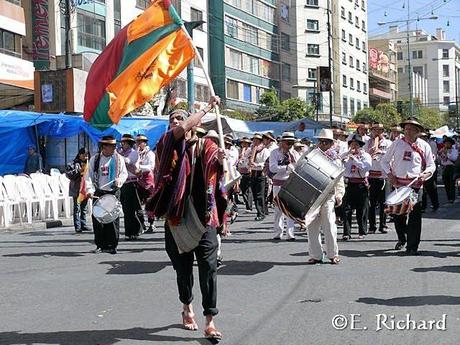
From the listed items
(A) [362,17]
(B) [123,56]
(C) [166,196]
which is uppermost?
(A) [362,17]

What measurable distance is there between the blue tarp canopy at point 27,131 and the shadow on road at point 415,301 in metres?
14.3

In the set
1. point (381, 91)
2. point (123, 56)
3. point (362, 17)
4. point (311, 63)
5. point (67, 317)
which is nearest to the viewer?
point (67, 317)

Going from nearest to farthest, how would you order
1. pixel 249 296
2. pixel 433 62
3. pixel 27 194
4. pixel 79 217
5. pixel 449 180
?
pixel 249 296 < pixel 79 217 < pixel 27 194 < pixel 449 180 < pixel 433 62

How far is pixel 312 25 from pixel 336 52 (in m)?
6.67

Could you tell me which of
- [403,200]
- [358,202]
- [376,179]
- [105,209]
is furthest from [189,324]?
[376,179]

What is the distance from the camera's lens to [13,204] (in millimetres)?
18547

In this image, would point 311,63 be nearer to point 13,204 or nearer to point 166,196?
point 13,204

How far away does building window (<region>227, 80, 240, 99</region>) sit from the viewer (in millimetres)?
66569

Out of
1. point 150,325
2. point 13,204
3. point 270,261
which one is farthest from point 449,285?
point 13,204

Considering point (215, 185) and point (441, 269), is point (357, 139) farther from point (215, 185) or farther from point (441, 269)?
A: point (215, 185)

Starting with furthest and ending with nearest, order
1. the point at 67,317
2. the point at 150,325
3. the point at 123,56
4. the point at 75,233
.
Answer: the point at 75,233 → the point at 123,56 → the point at 67,317 → the point at 150,325

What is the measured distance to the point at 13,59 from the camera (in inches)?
1497

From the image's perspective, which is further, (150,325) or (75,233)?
(75,233)

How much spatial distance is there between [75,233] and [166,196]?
1051 centimetres
